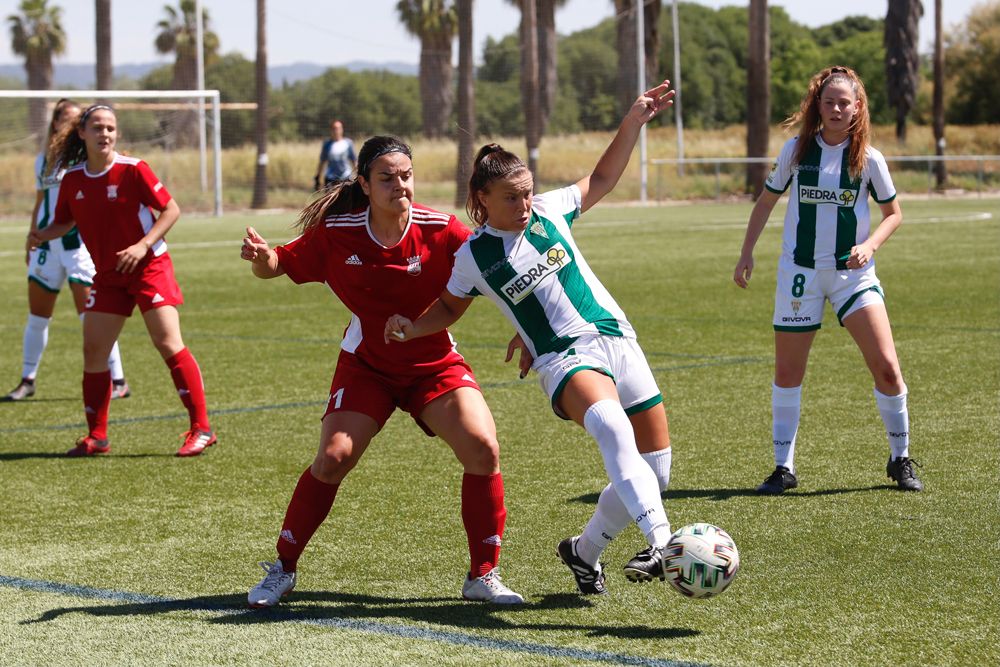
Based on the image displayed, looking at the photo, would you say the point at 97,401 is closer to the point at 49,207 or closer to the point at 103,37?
the point at 49,207

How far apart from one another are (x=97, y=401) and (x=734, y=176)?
40.2m

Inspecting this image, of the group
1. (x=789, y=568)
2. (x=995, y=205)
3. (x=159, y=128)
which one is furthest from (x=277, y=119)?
(x=789, y=568)

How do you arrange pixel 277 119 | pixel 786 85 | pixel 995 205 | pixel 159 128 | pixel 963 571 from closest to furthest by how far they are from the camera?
pixel 963 571, pixel 995 205, pixel 159 128, pixel 277 119, pixel 786 85

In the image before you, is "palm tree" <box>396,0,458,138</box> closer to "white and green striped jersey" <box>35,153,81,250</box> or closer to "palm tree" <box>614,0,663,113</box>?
"palm tree" <box>614,0,663,113</box>

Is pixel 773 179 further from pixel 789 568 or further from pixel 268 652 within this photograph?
pixel 268 652

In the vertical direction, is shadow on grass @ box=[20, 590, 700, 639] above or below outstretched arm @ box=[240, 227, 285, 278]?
below

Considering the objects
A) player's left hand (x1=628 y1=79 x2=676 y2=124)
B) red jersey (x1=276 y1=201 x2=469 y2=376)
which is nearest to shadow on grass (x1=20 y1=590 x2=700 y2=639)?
red jersey (x1=276 y1=201 x2=469 y2=376)

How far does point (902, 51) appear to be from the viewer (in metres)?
53.8

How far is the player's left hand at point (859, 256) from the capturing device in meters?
6.70

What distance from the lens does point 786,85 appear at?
87125 millimetres

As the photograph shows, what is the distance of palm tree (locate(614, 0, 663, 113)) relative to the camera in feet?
160

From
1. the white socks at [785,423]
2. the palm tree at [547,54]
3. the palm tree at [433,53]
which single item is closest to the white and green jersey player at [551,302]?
the white socks at [785,423]

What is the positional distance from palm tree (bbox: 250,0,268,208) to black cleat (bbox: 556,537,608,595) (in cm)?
3744

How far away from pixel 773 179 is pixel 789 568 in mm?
2290
